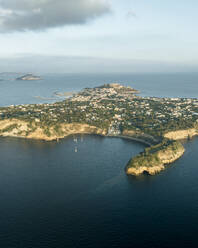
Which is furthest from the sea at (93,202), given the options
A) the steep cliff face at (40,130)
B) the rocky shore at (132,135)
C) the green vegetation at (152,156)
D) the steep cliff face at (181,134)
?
the steep cliff face at (40,130)

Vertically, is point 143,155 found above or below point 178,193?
above

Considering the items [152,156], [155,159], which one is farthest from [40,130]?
[155,159]

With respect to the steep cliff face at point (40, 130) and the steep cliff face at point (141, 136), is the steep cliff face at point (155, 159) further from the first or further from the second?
the steep cliff face at point (40, 130)

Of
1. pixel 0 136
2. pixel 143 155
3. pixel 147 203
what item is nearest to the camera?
pixel 147 203

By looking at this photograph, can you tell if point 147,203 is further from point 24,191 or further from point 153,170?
point 24,191

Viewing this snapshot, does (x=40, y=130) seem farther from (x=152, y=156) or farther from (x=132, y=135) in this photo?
(x=152, y=156)

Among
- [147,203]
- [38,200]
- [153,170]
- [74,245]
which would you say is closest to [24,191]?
[38,200]

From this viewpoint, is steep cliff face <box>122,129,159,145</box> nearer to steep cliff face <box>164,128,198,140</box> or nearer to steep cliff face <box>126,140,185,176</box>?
steep cliff face <box>164,128,198,140</box>
